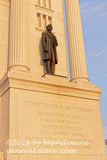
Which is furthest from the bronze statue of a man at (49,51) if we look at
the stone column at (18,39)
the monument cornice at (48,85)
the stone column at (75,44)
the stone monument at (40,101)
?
the stone column at (18,39)

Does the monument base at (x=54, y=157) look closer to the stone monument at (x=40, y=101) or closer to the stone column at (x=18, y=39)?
the stone monument at (x=40, y=101)

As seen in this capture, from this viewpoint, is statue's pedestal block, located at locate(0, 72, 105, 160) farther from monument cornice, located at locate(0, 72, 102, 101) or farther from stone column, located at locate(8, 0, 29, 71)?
stone column, located at locate(8, 0, 29, 71)

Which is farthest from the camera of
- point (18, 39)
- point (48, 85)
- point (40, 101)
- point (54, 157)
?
point (18, 39)

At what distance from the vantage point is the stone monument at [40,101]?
11.9 meters

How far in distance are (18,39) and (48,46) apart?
2.36 meters

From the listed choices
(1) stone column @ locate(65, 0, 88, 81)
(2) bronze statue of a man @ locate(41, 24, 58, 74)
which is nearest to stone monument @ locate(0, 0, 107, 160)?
(1) stone column @ locate(65, 0, 88, 81)

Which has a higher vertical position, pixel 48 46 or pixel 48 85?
pixel 48 46

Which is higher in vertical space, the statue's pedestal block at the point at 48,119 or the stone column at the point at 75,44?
the stone column at the point at 75,44

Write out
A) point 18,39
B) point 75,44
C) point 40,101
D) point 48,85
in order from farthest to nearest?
point 75,44, point 18,39, point 48,85, point 40,101

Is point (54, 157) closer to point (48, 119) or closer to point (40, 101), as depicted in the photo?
point (48, 119)

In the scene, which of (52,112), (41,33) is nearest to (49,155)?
(52,112)

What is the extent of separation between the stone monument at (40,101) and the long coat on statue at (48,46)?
2.22 feet

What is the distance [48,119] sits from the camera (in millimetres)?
12922

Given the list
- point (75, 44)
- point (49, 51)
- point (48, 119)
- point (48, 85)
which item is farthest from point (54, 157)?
point (75, 44)
